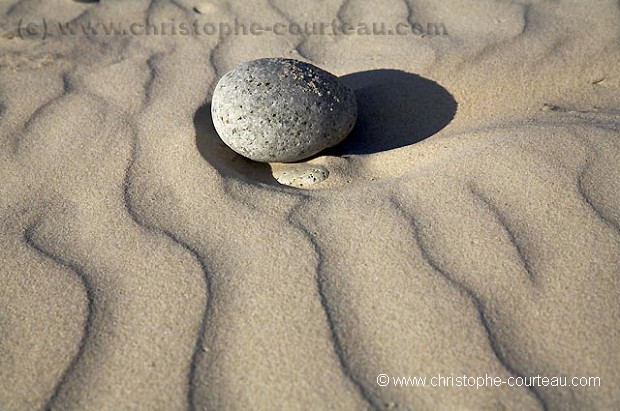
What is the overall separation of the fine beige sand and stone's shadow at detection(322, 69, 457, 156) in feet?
0.03

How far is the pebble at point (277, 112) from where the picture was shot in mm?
2014

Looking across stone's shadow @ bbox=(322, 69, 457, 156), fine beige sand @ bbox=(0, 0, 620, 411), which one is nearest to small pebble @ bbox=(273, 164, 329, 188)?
fine beige sand @ bbox=(0, 0, 620, 411)

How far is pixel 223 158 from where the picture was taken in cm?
214

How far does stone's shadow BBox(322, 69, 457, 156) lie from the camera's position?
2.26 meters

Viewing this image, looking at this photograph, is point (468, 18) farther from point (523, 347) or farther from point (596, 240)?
point (523, 347)

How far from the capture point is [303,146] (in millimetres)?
2064

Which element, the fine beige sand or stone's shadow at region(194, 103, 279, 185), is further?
stone's shadow at region(194, 103, 279, 185)

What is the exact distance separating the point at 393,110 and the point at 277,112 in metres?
0.60

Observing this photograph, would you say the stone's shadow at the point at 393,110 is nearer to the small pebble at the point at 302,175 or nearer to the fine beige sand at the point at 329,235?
the fine beige sand at the point at 329,235

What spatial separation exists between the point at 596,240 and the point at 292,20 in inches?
72.1

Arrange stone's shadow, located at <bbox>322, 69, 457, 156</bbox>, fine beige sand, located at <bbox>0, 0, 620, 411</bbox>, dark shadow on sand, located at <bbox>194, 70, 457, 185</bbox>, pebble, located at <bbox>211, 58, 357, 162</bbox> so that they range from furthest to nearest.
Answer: stone's shadow, located at <bbox>322, 69, 457, 156</bbox> → dark shadow on sand, located at <bbox>194, 70, 457, 185</bbox> → pebble, located at <bbox>211, 58, 357, 162</bbox> → fine beige sand, located at <bbox>0, 0, 620, 411</bbox>

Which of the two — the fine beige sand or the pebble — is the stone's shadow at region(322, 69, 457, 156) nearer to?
the fine beige sand

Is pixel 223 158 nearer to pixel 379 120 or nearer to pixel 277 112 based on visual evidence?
pixel 277 112

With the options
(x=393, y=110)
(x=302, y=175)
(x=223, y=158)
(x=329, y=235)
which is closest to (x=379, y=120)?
(x=393, y=110)
